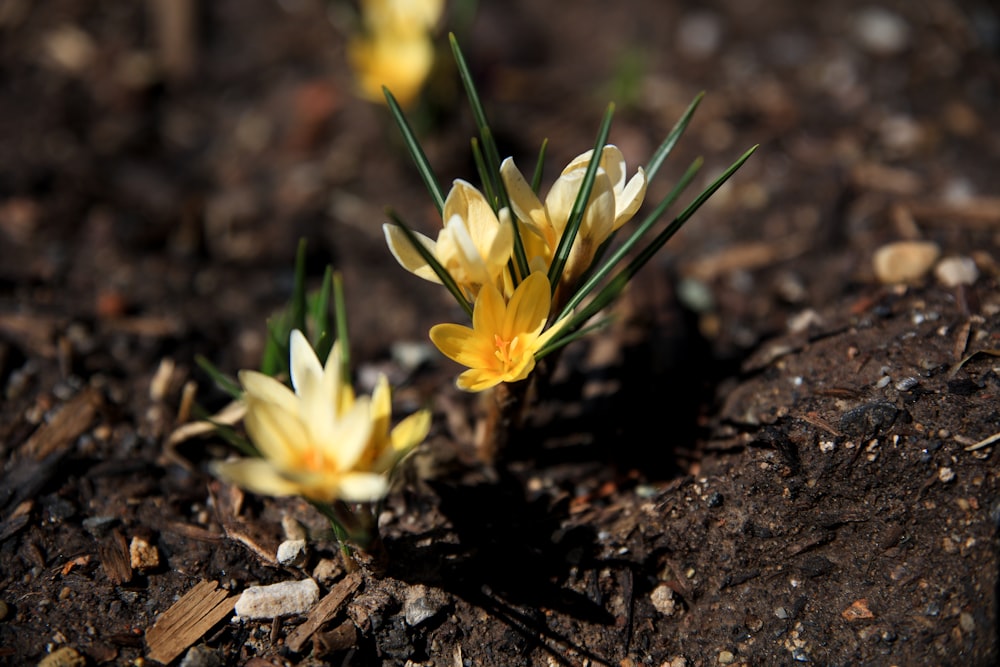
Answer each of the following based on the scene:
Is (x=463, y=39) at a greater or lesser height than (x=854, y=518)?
greater

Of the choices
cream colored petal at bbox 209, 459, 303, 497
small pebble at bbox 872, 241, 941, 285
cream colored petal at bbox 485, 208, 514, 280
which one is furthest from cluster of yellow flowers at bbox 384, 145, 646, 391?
small pebble at bbox 872, 241, 941, 285

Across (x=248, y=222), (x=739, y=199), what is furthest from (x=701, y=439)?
(x=248, y=222)

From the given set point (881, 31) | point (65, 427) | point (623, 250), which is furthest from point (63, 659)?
point (881, 31)

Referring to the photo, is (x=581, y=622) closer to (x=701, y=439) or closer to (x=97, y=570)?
(x=701, y=439)

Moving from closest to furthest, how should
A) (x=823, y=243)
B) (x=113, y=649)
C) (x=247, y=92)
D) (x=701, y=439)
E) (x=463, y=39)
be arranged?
(x=113, y=649) → (x=701, y=439) → (x=823, y=243) → (x=463, y=39) → (x=247, y=92)

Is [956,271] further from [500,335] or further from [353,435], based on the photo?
[353,435]

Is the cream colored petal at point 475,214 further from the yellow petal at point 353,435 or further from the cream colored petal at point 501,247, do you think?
the yellow petal at point 353,435

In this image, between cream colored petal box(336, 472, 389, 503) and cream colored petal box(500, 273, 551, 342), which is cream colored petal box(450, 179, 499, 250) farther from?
cream colored petal box(336, 472, 389, 503)
